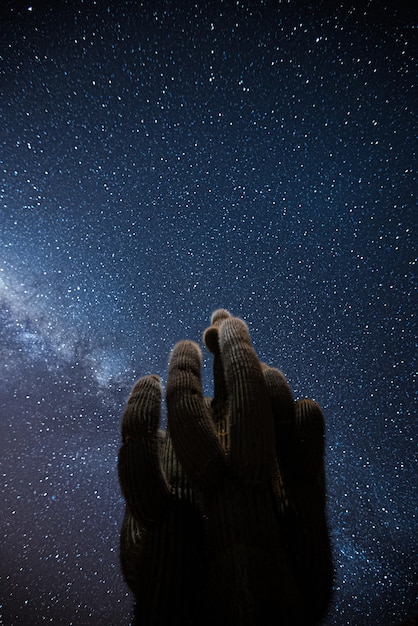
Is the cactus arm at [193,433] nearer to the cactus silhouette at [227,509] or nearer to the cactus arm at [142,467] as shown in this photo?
the cactus silhouette at [227,509]

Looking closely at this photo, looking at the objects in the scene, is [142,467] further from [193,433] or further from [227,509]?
[227,509]

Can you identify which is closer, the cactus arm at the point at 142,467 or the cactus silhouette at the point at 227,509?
the cactus silhouette at the point at 227,509

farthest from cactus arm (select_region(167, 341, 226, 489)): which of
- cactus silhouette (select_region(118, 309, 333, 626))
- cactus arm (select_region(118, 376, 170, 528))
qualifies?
cactus arm (select_region(118, 376, 170, 528))

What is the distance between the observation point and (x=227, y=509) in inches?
79.2

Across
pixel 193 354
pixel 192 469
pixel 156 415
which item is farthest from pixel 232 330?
pixel 192 469

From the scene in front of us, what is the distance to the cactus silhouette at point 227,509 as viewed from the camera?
1803mm

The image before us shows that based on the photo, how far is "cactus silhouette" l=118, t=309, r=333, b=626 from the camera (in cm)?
180

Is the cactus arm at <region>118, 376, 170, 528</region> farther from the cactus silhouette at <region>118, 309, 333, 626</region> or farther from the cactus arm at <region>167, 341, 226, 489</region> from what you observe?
the cactus arm at <region>167, 341, 226, 489</region>

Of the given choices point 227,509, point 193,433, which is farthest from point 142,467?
point 227,509

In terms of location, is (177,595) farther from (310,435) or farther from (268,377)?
(268,377)

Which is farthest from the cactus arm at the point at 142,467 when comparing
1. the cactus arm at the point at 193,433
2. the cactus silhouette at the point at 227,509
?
the cactus arm at the point at 193,433

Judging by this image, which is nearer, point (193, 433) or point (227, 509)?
point (227, 509)

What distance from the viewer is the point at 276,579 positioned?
6.00ft

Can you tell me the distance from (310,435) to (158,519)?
4.87ft
